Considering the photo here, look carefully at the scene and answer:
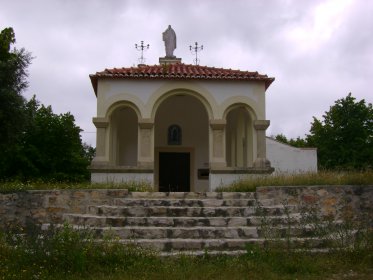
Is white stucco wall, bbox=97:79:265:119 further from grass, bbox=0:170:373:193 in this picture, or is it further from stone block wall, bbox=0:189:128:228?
stone block wall, bbox=0:189:128:228

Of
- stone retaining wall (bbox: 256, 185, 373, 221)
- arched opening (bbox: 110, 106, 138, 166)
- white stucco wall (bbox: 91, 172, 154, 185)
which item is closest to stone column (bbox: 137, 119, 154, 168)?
white stucco wall (bbox: 91, 172, 154, 185)

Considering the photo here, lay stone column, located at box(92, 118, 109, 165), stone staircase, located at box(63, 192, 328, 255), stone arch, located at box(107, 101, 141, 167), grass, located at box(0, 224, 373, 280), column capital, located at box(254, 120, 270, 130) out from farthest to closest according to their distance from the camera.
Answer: stone arch, located at box(107, 101, 141, 167), column capital, located at box(254, 120, 270, 130), stone column, located at box(92, 118, 109, 165), stone staircase, located at box(63, 192, 328, 255), grass, located at box(0, 224, 373, 280)

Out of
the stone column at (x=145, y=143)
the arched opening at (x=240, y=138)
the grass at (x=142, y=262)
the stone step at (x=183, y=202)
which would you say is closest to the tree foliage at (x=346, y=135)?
the arched opening at (x=240, y=138)

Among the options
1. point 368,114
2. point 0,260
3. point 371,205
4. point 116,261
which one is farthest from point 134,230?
point 368,114

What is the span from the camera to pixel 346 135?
88.2ft

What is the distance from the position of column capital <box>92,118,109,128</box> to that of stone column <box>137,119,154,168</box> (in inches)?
41.9

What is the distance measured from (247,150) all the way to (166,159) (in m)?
3.29

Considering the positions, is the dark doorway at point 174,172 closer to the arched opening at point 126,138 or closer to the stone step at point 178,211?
the arched opening at point 126,138

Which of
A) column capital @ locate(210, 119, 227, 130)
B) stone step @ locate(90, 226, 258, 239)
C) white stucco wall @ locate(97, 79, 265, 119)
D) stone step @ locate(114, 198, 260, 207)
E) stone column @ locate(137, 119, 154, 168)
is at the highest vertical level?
white stucco wall @ locate(97, 79, 265, 119)

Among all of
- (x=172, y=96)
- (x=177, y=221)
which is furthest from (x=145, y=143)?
(x=177, y=221)

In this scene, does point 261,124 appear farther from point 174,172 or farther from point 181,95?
point 174,172

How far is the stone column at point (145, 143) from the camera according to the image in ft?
43.5

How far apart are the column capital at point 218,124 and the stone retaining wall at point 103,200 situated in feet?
13.2

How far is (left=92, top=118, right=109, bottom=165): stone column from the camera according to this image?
43.9 ft
